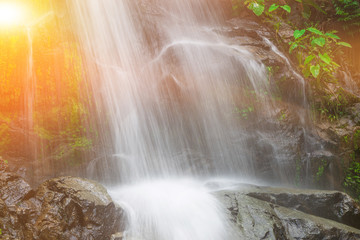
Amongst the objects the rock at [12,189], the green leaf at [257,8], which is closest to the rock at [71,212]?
the rock at [12,189]

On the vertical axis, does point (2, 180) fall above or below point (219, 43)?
below

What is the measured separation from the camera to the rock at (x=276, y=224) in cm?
346

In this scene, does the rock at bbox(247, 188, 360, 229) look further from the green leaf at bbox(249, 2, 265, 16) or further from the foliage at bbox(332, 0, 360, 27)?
the foliage at bbox(332, 0, 360, 27)

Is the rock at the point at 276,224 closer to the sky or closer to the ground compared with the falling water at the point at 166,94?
closer to the ground

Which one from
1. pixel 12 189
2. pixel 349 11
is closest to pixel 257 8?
pixel 349 11

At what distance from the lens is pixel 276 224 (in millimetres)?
3596

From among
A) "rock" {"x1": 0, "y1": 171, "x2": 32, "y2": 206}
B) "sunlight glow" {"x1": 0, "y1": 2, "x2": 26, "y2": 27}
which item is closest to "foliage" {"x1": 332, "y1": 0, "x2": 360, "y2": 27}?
"sunlight glow" {"x1": 0, "y1": 2, "x2": 26, "y2": 27}

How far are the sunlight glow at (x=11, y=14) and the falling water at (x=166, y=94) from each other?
1.27m

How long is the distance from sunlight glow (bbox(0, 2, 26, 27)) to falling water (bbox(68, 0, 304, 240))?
127cm

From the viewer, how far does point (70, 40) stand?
5.57 metres

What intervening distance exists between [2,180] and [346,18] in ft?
34.8

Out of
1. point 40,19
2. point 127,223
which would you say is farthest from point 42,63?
point 127,223

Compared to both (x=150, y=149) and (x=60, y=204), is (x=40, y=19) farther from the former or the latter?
(x=60, y=204)

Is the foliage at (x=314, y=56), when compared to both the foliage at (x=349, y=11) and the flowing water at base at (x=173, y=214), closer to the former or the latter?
the foliage at (x=349, y=11)
